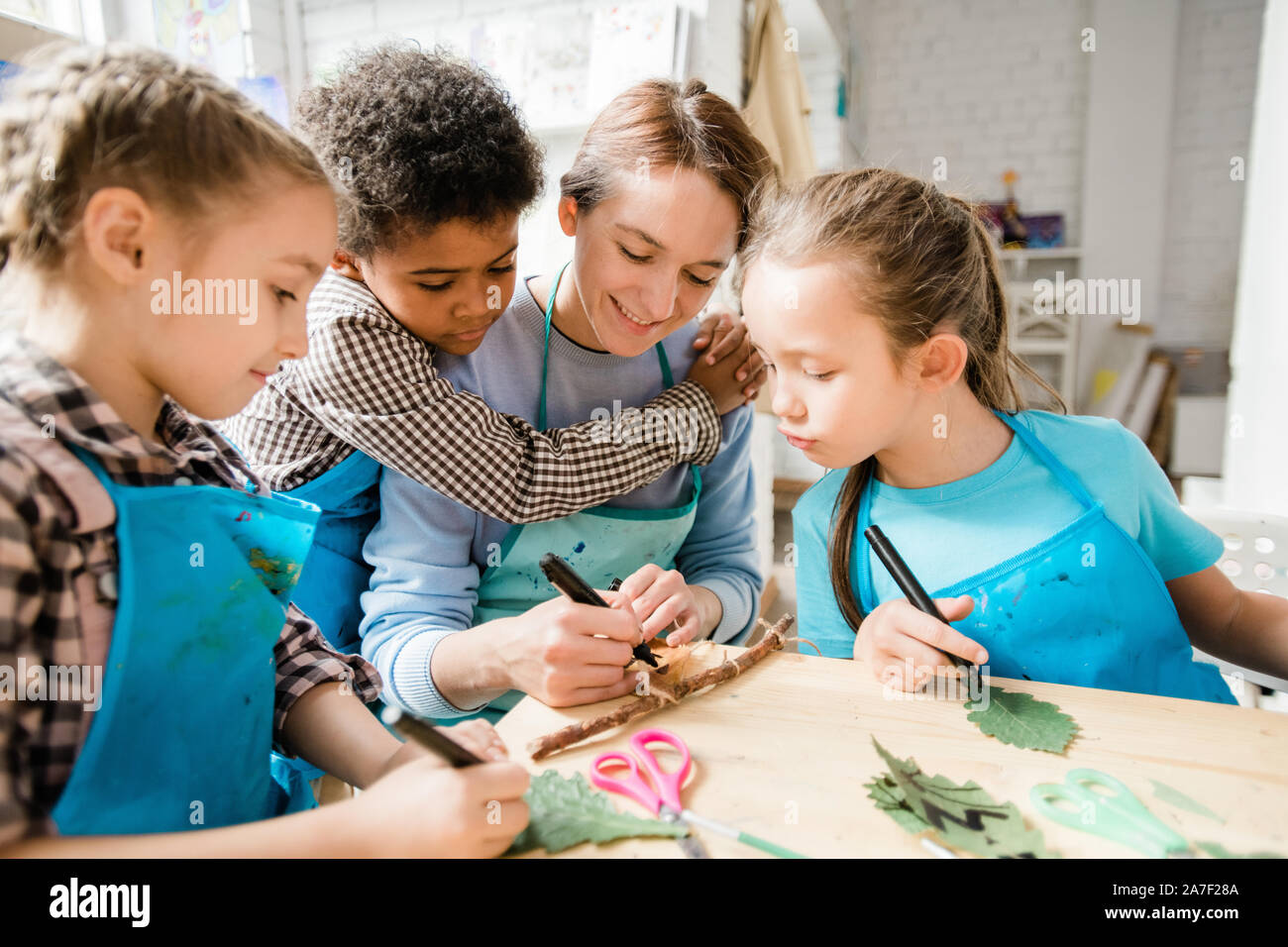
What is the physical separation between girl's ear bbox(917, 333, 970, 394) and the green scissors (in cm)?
51

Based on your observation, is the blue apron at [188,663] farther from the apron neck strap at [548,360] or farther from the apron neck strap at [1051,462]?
the apron neck strap at [1051,462]

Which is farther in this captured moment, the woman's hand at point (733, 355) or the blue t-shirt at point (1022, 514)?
the woman's hand at point (733, 355)

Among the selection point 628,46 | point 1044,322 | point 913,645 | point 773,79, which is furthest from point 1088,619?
point 1044,322

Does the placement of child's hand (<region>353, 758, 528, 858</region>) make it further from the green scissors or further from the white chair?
the white chair

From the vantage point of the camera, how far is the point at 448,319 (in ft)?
3.29

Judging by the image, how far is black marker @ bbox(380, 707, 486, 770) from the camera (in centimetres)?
49

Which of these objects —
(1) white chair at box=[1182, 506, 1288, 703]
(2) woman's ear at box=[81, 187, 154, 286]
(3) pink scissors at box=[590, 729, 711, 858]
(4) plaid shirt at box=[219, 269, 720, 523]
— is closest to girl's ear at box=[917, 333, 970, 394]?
(4) plaid shirt at box=[219, 269, 720, 523]

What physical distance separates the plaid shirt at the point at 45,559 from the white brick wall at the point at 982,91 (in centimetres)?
491

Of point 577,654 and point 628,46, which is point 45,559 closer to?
point 577,654

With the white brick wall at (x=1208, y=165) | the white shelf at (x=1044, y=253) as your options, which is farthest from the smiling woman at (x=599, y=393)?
the white brick wall at (x=1208, y=165)

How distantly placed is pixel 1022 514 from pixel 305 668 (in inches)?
32.6

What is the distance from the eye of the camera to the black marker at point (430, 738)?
491 mm

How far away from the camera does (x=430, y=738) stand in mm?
516

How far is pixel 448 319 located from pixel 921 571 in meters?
0.66
